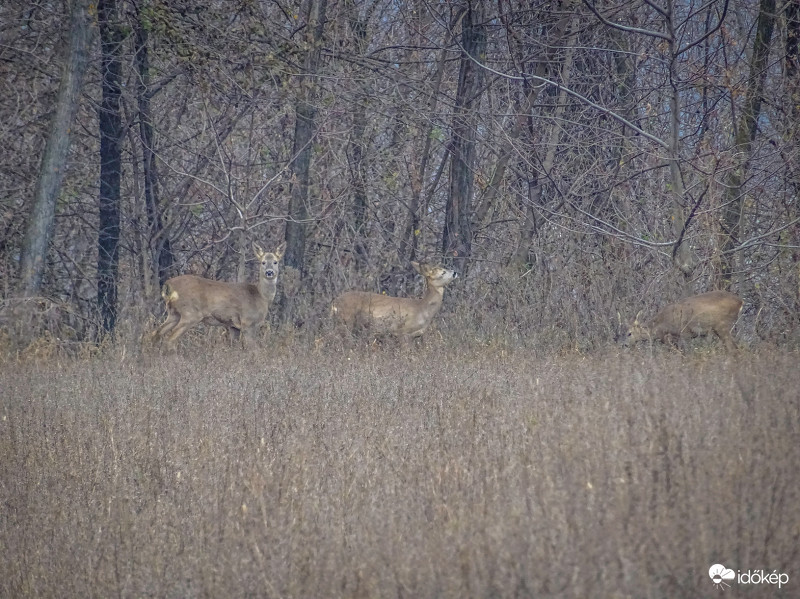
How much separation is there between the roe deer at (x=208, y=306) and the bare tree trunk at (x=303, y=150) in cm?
132

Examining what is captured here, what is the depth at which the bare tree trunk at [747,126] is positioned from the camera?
12484mm

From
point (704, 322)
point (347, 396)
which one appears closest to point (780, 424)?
point (347, 396)

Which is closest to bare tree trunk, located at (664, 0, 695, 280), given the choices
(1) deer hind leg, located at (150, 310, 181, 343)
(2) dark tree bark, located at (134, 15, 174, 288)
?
(1) deer hind leg, located at (150, 310, 181, 343)

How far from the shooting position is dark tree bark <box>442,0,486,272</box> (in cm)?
1444

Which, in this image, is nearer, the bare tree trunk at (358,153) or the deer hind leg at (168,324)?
the deer hind leg at (168,324)

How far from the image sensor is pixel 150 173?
49.6 ft

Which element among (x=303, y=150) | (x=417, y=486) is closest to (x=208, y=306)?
(x=303, y=150)

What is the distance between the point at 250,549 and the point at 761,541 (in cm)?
221

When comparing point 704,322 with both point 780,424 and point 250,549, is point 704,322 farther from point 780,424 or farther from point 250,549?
point 250,549

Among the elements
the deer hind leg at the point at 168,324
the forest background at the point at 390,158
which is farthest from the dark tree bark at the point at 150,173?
the deer hind leg at the point at 168,324

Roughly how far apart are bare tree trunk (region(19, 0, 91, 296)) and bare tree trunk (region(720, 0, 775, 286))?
8.61 meters

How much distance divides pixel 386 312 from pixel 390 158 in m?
4.19

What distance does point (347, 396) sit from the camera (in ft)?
27.2

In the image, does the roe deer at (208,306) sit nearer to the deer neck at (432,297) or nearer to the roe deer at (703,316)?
the deer neck at (432,297)
